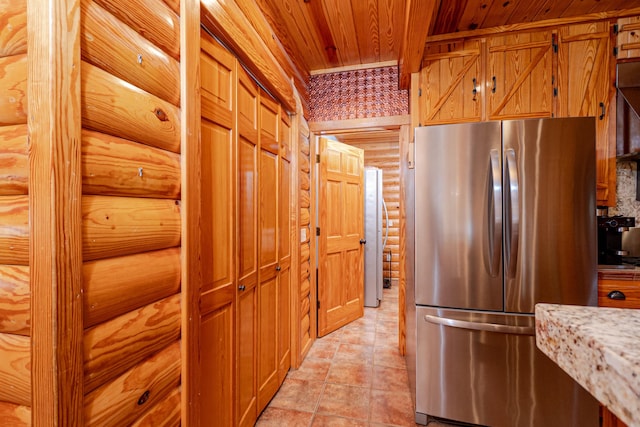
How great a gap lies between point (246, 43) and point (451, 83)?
156 cm

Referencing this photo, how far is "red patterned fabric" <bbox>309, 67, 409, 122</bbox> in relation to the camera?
259cm

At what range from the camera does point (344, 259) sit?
3.22m

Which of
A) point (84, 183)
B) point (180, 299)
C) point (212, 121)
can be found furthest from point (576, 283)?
point (84, 183)

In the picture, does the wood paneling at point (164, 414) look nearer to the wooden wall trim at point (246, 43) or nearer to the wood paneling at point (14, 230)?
the wood paneling at point (14, 230)

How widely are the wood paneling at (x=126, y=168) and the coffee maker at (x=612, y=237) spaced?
261 cm

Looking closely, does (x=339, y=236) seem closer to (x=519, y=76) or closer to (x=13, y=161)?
(x=519, y=76)

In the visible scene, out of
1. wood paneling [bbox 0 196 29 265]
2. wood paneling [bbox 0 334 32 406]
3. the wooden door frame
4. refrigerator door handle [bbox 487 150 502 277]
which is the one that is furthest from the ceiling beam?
wood paneling [bbox 0 334 32 406]

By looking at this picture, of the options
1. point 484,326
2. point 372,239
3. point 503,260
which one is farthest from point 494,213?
point 372,239

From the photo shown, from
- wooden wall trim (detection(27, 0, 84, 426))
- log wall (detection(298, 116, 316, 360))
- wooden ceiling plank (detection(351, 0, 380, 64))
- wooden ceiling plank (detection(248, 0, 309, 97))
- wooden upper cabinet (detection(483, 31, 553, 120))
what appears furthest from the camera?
log wall (detection(298, 116, 316, 360))

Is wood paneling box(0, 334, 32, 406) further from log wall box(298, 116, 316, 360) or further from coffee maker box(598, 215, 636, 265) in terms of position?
coffee maker box(598, 215, 636, 265)

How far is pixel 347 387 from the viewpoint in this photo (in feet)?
6.97

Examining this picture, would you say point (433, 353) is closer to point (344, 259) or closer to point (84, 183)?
point (344, 259)

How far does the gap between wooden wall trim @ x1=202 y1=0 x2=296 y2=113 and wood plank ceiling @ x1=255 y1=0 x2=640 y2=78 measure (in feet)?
1.05

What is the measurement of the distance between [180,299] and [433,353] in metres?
1.54
